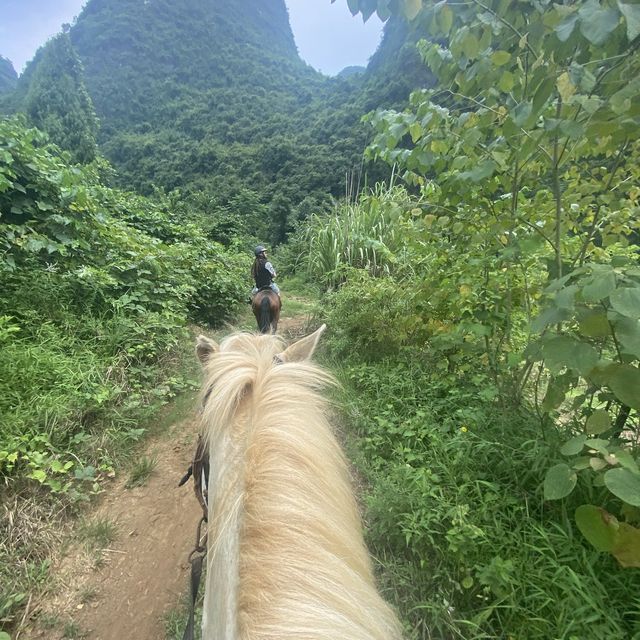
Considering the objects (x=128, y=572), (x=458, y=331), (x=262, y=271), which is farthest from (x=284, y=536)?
(x=262, y=271)

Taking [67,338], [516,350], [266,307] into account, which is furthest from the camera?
[266,307]

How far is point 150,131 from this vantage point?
33.2 m

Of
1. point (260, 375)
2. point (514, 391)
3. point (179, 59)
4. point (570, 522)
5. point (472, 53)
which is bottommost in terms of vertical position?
point (570, 522)

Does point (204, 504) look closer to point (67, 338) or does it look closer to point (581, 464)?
point (581, 464)

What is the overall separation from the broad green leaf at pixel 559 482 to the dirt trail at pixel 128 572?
2.03 metres

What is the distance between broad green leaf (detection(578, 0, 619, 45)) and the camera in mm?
681

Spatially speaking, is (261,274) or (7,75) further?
(7,75)

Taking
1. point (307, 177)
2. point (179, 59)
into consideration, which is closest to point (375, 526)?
point (307, 177)

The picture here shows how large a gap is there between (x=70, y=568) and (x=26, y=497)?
21.5 inches

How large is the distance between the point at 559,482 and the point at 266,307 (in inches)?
136

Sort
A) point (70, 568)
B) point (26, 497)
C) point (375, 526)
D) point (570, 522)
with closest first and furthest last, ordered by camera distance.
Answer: point (570, 522) < point (375, 526) < point (70, 568) < point (26, 497)

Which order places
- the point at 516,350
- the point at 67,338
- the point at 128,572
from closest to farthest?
the point at 128,572
the point at 516,350
the point at 67,338

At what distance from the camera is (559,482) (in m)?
0.99

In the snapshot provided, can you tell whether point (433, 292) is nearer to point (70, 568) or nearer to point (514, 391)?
point (514, 391)
